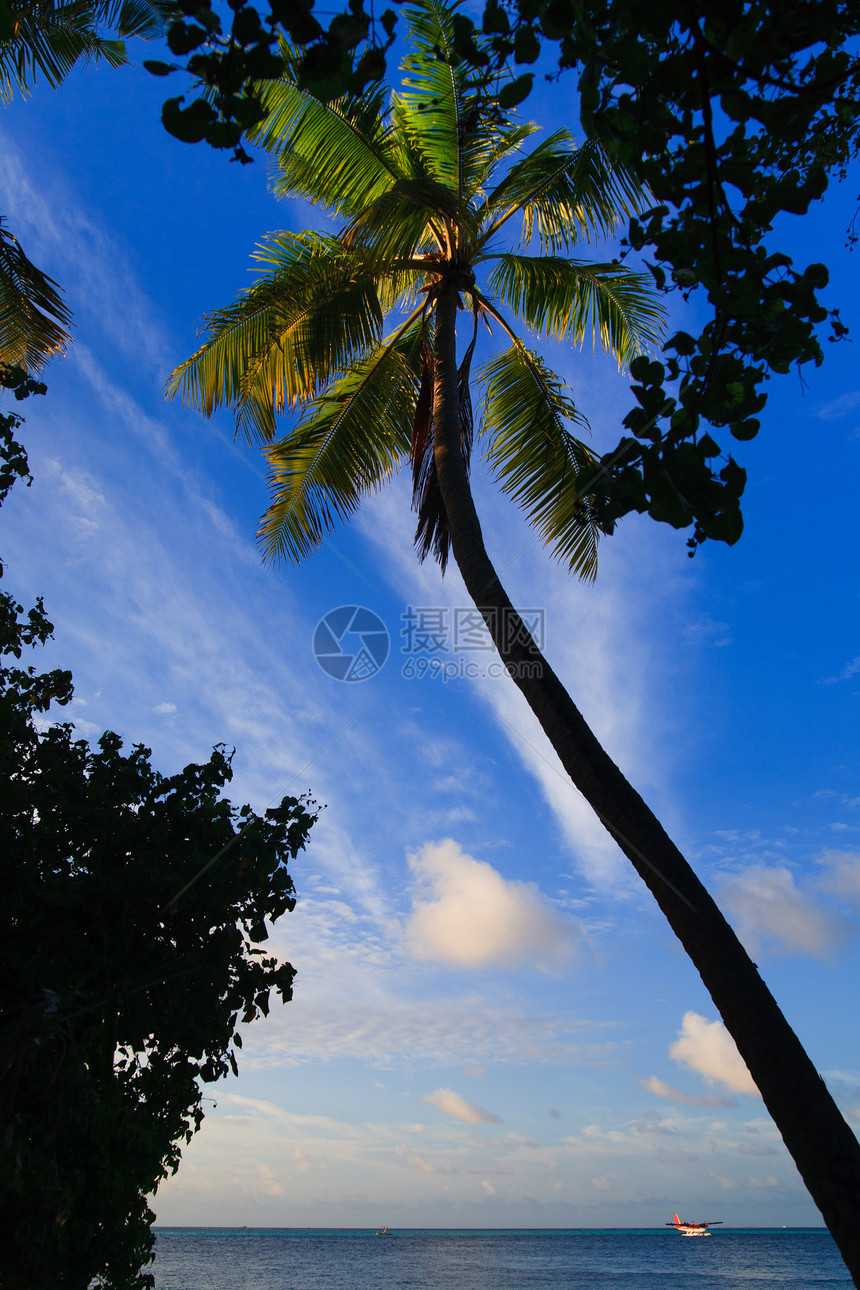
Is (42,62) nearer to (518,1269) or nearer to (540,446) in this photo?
(540,446)

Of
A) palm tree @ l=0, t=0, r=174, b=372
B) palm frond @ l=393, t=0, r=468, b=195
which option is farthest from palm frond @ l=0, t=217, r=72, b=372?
palm frond @ l=393, t=0, r=468, b=195

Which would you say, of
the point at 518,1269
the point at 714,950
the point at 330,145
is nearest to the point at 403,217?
the point at 330,145

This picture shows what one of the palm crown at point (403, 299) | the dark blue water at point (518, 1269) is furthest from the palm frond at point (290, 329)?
the dark blue water at point (518, 1269)

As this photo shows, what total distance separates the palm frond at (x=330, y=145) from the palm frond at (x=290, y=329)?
0.47 meters

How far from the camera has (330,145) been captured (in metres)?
7.46

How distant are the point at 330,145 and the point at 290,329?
1.71 meters

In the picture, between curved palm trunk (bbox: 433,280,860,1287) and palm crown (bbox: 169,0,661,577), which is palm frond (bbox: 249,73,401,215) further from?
curved palm trunk (bbox: 433,280,860,1287)

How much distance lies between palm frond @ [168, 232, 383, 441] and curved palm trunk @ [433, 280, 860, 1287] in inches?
148

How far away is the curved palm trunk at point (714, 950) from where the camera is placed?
9.05ft

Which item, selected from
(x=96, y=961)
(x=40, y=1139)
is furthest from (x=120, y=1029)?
(x=40, y=1139)

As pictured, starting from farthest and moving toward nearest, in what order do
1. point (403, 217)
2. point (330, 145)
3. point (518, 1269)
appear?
point (518, 1269) < point (330, 145) < point (403, 217)

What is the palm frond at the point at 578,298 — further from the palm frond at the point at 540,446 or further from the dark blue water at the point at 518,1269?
the dark blue water at the point at 518,1269

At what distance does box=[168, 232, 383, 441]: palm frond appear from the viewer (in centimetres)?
779

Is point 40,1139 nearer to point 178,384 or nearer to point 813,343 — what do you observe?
point 813,343
